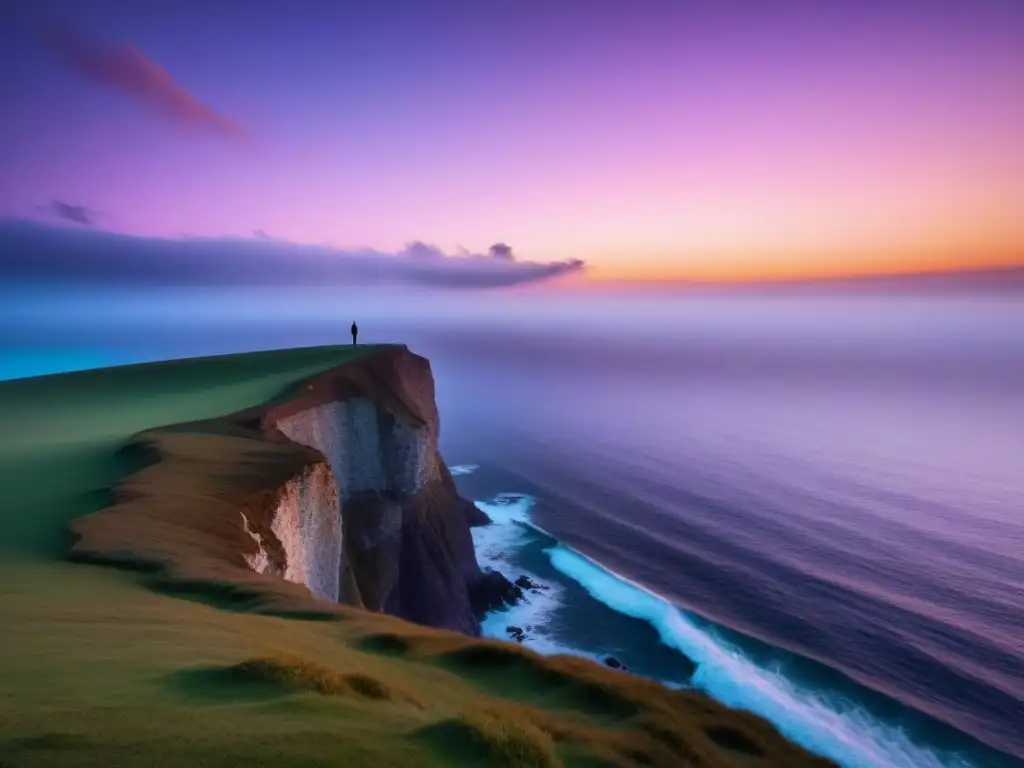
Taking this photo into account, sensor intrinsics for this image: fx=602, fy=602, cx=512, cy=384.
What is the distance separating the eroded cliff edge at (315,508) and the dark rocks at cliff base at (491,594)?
106 mm

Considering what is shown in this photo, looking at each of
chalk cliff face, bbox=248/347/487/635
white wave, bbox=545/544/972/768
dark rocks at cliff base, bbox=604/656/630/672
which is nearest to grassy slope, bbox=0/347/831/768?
chalk cliff face, bbox=248/347/487/635

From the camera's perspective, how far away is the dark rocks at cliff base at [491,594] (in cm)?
4272

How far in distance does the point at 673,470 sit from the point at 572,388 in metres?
69.1

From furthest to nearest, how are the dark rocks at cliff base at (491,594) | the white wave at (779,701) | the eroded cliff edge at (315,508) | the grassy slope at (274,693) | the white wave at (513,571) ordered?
the dark rocks at cliff base at (491,594) < the white wave at (513,571) < the white wave at (779,701) < the eroded cliff edge at (315,508) < the grassy slope at (274,693)

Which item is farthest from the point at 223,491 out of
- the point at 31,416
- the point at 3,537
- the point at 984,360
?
the point at 984,360

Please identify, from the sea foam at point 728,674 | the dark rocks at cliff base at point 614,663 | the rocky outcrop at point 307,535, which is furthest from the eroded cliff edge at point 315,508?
the dark rocks at cliff base at point 614,663

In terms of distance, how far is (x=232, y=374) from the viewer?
41.3m

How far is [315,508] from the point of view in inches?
868

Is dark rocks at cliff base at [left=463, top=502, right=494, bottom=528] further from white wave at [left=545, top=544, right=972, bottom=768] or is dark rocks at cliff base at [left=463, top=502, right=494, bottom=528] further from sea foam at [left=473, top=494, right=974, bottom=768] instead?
white wave at [left=545, top=544, right=972, bottom=768]

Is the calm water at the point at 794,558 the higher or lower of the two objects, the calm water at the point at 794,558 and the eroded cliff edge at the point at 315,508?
the lower

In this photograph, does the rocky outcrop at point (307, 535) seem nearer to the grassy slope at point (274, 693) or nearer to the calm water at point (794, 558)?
the grassy slope at point (274, 693)

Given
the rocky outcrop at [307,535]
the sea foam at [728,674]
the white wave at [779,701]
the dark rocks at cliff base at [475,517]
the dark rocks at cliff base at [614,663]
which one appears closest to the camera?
the rocky outcrop at [307,535]

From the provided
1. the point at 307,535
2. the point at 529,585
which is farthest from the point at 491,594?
the point at 307,535

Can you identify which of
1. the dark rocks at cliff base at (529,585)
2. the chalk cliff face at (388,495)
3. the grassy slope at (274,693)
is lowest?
the dark rocks at cliff base at (529,585)
